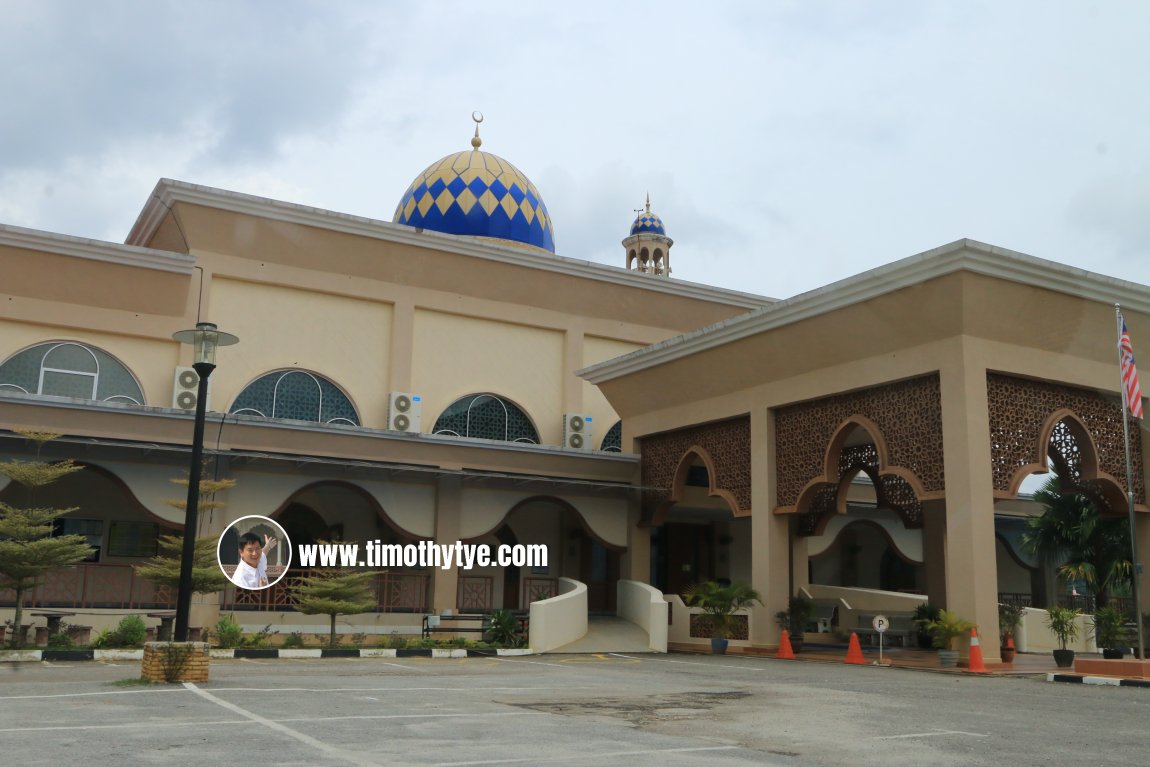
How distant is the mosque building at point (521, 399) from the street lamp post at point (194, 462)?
28.9 ft

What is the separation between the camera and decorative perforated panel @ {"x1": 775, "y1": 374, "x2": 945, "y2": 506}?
1836cm

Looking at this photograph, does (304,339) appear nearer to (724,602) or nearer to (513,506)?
(513,506)

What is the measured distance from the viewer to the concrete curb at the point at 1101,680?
14.6 m

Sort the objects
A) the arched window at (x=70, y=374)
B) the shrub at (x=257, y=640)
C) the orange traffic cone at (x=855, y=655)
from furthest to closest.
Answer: the arched window at (x=70, y=374) < the shrub at (x=257, y=640) < the orange traffic cone at (x=855, y=655)

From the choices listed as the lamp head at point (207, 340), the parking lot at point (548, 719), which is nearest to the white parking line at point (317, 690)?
the parking lot at point (548, 719)

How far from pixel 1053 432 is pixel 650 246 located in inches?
903

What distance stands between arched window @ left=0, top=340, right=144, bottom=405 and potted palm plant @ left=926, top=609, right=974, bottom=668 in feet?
54.1

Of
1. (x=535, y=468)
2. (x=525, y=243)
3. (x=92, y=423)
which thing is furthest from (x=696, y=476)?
A: (x=92, y=423)

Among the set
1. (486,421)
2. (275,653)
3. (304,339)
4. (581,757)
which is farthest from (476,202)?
(581,757)

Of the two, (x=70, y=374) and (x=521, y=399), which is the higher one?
(x=521, y=399)

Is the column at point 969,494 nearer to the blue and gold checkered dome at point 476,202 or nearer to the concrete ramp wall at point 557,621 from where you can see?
the concrete ramp wall at point 557,621

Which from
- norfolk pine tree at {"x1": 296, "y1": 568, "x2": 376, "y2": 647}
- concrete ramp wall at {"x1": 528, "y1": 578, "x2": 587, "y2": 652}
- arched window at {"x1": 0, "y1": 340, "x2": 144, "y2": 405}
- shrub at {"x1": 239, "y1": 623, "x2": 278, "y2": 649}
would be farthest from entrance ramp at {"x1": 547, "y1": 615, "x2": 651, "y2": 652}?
arched window at {"x1": 0, "y1": 340, "x2": 144, "y2": 405}

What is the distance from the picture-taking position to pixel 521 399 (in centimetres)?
2806

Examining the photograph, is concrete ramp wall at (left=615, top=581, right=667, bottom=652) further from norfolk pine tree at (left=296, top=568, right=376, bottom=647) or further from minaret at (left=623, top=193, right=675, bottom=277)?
minaret at (left=623, top=193, right=675, bottom=277)
